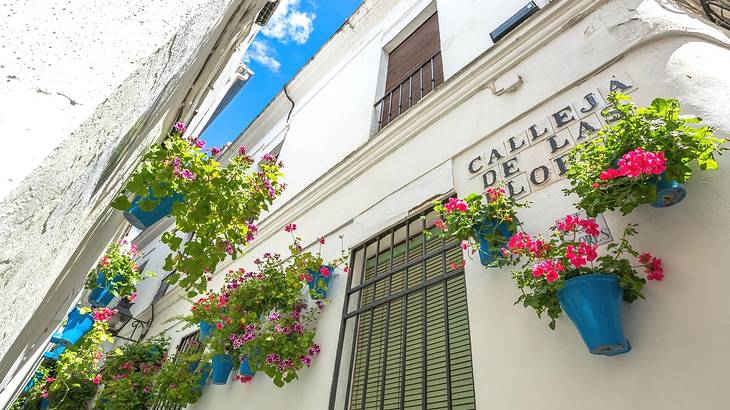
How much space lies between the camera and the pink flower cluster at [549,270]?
1.57 meters

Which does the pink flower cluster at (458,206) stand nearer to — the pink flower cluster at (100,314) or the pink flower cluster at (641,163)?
the pink flower cluster at (641,163)

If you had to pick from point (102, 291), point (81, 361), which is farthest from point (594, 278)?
point (102, 291)

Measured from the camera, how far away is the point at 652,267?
5.33 ft

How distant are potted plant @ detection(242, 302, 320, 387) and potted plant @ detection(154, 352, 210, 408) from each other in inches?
52.6

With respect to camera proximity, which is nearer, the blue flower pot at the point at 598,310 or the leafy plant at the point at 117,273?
the blue flower pot at the point at 598,310

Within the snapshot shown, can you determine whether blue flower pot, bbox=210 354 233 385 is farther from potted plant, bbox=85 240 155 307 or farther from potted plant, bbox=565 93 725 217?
potted plant, bbox=85 240 155 307

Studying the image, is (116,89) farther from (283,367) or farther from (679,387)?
(283,367)

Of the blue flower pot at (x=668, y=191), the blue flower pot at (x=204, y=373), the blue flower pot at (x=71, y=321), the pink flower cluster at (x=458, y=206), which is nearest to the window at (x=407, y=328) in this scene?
the pink flower cluster at (x=458, y=206)

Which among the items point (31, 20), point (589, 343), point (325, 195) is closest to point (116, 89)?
point (31, 20)

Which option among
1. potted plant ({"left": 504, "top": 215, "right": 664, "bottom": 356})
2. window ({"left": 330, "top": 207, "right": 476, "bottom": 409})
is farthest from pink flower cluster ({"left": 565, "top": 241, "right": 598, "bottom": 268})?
window ({"left": 330, "top": 207, "right": 476, "bottom": 409})

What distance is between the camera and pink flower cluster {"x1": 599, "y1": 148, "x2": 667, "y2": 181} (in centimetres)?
146

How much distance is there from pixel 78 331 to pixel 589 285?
6.48 meters

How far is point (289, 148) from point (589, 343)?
606 cm

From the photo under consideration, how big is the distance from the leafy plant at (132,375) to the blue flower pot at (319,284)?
285cm
